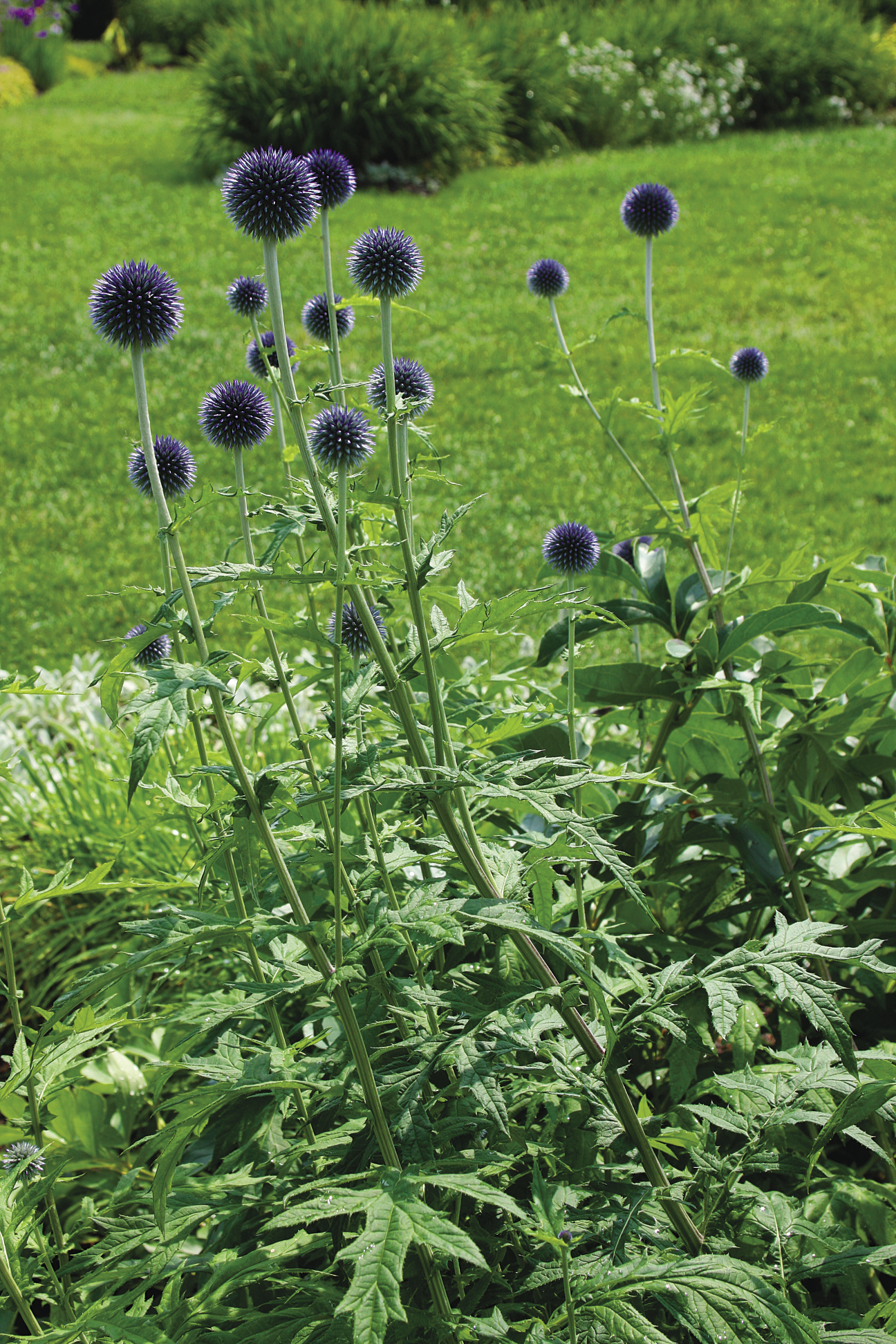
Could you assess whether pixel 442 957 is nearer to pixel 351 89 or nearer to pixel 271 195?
pixel 271 195

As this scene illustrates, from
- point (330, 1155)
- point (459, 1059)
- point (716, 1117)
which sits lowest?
point (330, 1155)

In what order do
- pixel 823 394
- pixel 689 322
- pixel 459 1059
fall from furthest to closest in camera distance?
1. pixel 689 322
2. pixel 823 394
3. pixel 459 1059

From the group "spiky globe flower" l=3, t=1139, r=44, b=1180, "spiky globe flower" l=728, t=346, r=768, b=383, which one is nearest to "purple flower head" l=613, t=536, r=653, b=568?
"spiky globe flower" l=728, t=346, r=768, b=383

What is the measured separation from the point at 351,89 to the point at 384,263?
10527mm

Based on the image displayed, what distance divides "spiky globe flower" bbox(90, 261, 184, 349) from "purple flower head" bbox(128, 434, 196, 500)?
328mm

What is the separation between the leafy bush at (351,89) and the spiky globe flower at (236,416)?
956 centimetres

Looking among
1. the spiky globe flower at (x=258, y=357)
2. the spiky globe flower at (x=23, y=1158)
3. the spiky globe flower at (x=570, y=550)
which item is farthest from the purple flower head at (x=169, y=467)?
the spiky globe flower at (x=23, y=1158)

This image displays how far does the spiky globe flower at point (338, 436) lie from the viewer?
173 cm

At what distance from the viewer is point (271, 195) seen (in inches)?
66.2

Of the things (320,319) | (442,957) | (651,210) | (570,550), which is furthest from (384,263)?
(651,210)

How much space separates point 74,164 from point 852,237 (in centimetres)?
840

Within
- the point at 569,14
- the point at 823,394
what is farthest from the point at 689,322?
the point at 569,14

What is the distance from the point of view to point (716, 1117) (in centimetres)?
166

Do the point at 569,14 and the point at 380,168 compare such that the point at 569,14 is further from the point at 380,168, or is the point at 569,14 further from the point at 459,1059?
the point at 459,1059
